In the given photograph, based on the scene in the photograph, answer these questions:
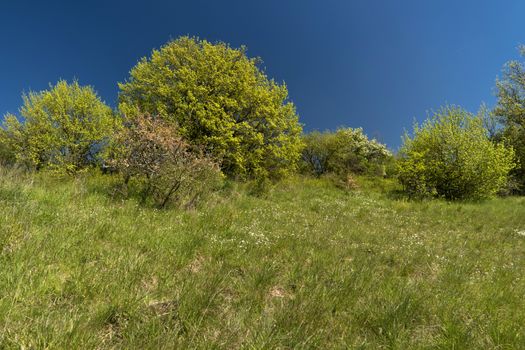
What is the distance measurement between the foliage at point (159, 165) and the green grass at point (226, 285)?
1.71 metres

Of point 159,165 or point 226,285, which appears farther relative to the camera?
point 159,165

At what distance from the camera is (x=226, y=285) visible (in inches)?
169

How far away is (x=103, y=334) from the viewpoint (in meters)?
2.89

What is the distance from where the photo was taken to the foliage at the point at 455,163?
21.8 metres

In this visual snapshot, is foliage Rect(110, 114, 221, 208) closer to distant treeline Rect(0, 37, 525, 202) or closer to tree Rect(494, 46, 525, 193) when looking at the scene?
distant treeline Rect(0, 37, 525, 202)

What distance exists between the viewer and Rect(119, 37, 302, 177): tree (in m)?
20.7

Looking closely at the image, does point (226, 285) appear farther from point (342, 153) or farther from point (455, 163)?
point (342, 153)

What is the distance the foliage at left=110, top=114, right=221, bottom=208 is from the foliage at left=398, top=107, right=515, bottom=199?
17.3 meters

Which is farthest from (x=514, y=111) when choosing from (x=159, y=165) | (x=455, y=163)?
(x=159, y=165)

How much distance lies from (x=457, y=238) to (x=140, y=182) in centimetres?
1070

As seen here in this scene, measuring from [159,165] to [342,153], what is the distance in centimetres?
3972

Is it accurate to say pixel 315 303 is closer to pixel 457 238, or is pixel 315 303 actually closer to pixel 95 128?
pixel 457 238

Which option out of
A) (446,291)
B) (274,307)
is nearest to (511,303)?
(446,291)

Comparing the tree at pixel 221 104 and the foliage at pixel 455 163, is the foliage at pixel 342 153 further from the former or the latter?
the tree at pixel 221 104
